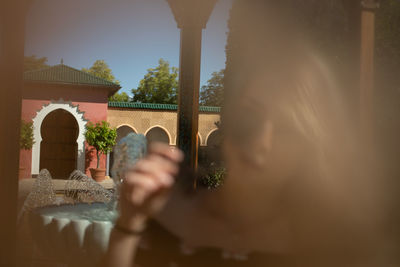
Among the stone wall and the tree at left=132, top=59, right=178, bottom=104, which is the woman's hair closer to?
the stone wall

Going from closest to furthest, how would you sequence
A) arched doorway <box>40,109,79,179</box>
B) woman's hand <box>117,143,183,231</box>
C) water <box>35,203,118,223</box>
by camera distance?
woman's hand <box>117,143,183,231</box>
water <box>35,203,118,223</box>
arched doorway <box>40,109,79,179</box>

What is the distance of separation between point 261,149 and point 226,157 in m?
0.05

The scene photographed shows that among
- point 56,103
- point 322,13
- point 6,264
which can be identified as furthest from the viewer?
point 56,103

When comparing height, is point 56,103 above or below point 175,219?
above

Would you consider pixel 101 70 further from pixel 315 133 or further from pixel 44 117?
pixel 315 133

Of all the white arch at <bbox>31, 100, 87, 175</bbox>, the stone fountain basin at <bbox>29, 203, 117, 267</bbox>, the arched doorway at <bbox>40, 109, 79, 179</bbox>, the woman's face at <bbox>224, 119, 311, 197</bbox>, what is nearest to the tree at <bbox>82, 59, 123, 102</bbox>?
the arched doorway at <bbox>40, 109, 79, 179</bbox>

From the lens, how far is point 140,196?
0.38 m

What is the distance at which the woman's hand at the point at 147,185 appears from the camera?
0.37m

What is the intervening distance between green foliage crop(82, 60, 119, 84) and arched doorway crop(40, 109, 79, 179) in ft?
45.4

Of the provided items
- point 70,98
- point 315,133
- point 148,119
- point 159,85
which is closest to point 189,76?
point 315,133

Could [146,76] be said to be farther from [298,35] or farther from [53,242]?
[298,35]

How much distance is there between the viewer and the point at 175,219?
0.45 meters

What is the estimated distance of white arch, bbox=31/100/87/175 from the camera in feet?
43.0

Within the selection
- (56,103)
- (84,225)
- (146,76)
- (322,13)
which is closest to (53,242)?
(84,225)
